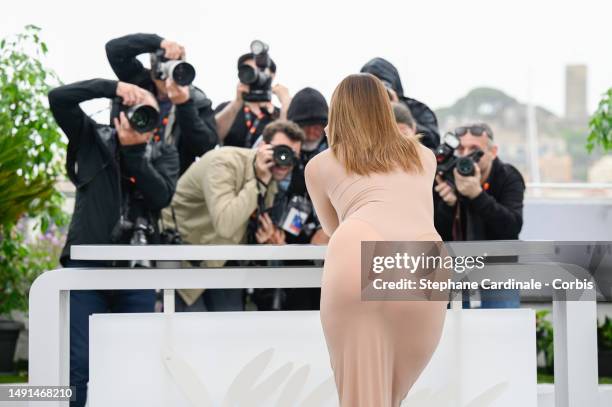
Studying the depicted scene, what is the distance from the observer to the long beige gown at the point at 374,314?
1798 mm

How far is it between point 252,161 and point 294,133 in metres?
0.19

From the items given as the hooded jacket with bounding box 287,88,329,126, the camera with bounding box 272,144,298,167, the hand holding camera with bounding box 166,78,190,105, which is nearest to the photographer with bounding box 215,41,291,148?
the hooded jacket with bounding box 287,88,329,126

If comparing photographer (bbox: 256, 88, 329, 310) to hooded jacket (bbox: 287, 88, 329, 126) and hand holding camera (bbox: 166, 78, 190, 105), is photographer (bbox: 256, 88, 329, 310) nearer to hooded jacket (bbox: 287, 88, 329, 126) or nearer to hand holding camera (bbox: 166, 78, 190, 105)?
hooded jacket (bbox: 287, 88, 329, 126)

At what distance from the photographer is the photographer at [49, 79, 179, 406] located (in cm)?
288

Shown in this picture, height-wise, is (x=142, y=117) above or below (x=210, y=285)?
above

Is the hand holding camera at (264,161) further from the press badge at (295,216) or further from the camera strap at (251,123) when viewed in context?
the camera strap at (251,123)

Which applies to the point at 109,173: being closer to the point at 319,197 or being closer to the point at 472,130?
the point at 319,197

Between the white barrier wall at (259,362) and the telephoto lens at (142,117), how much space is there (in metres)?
1.13

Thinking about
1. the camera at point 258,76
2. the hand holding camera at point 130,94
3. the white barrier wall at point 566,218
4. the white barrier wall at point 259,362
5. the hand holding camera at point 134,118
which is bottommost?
the white barrier wall at point 259,362

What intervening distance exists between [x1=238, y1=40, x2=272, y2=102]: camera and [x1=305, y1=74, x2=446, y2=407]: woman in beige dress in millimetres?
1799

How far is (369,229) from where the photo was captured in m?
1.84

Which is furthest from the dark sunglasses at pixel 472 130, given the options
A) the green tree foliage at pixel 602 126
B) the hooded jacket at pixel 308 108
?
the green tree foliage at pixel 602 126

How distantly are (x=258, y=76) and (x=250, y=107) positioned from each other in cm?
15

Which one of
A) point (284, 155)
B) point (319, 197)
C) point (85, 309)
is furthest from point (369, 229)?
point (284, 155)
